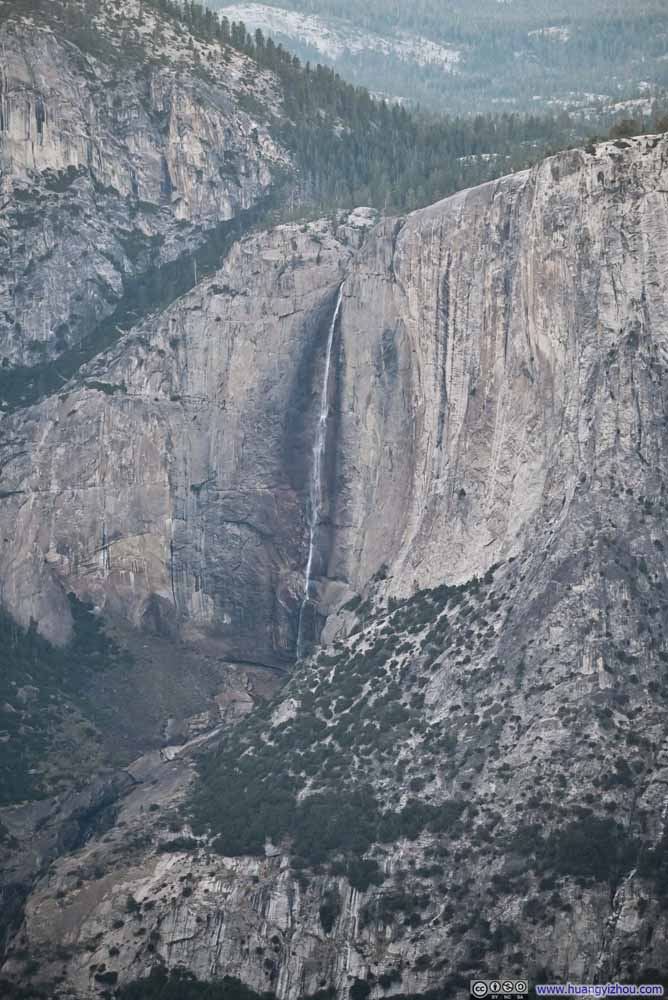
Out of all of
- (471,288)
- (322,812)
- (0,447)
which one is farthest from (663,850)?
(0,447)

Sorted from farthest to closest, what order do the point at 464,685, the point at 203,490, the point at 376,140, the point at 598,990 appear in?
the point at 376,140 → the point at 203,490 → the point at 464,685 → the point at 598,990

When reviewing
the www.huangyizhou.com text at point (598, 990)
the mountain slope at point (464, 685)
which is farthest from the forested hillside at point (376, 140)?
the www.huangyizhou.com text at point (598, 990)

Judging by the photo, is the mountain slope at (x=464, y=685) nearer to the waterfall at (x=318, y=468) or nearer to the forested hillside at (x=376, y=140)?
the waterfall at (x=318, y=468)

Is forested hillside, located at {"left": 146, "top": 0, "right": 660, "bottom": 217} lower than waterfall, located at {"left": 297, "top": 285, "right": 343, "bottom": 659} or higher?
higher

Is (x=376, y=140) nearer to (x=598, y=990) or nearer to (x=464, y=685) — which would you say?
(x=464, y=685)

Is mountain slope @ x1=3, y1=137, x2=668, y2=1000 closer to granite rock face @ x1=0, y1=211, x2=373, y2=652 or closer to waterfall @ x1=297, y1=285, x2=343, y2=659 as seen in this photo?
waterfall @ x1=297, y1=285, x2=343, y2=659

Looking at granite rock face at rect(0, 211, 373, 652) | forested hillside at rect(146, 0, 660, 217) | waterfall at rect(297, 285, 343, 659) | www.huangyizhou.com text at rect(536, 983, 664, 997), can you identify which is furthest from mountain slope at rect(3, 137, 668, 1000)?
forested hillside at rect(146, 0, 660, 217)

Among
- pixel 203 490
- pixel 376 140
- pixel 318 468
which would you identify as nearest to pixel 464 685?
pixel 318 468
